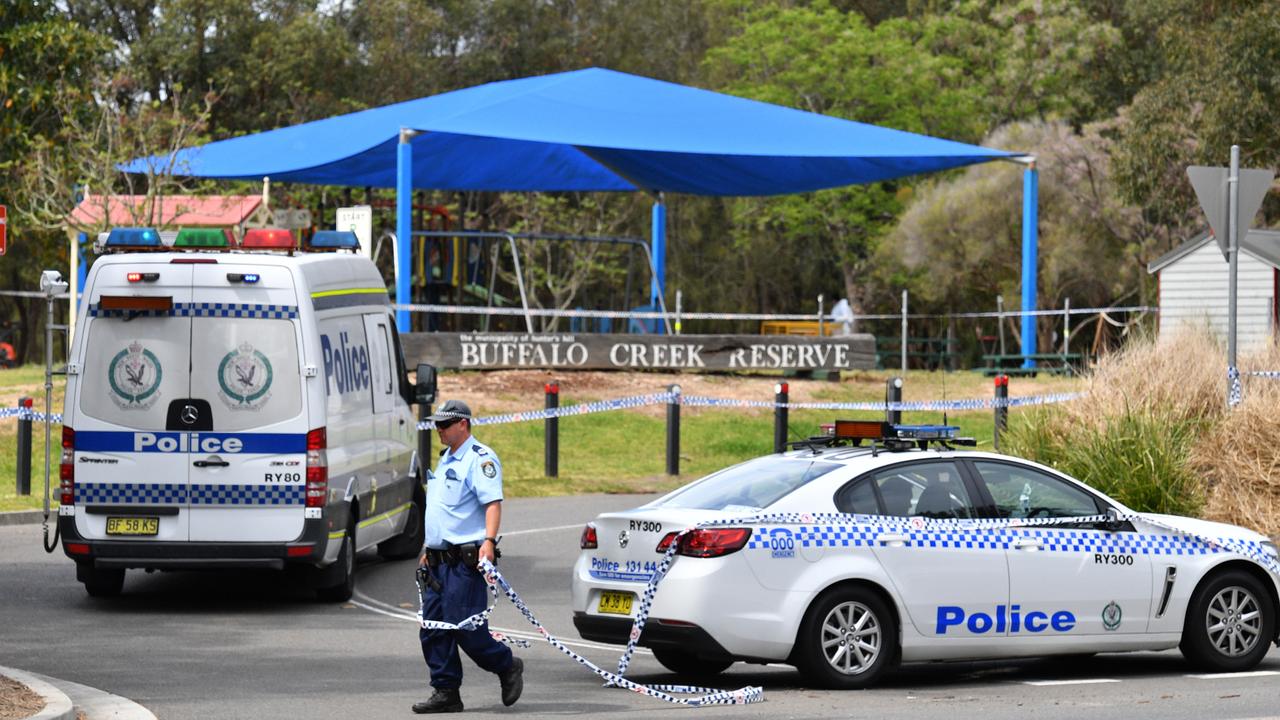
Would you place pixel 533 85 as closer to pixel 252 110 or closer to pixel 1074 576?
pixel 1074 576

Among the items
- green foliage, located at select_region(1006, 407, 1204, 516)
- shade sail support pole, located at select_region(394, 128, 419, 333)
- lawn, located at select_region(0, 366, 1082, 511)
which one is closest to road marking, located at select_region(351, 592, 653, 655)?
green foliage, located at select_region(1006, 407, 1204, 516)

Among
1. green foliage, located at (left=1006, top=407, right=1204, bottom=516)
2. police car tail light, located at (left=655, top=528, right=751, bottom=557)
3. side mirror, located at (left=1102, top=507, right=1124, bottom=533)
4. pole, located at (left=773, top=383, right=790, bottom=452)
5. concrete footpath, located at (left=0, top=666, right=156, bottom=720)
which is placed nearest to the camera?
concrete footpath, located at (left=0, top=666, right=156, bottom=720)

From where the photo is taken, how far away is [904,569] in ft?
34.3

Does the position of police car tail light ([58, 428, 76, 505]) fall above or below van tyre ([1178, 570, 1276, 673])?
above

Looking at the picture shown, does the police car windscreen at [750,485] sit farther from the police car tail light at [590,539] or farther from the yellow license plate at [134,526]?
the yellow license plate at [134,526]

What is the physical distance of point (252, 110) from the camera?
54.4 metres

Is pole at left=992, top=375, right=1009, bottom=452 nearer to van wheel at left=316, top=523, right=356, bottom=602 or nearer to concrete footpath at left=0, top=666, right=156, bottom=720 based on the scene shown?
van wheel at left=316, top=523, right=356, bottom=602

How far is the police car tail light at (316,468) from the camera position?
1328 centimetres

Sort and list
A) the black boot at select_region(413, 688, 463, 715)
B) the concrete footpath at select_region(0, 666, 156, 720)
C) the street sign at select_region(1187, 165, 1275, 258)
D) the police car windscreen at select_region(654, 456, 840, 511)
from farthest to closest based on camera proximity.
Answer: the street sign at select_region(1187, 165, 1275, 258) → the police car windscreen at select_region(654, 456, 840, 511) → the black boot at select_region(413, 688, 463, 715) → the concrete footpath at select_region(0, 666, 156, 720)

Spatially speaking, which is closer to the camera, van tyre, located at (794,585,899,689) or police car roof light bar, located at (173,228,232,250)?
van tyre, located at (794,585,899,689)

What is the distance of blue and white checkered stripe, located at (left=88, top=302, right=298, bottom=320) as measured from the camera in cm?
1338

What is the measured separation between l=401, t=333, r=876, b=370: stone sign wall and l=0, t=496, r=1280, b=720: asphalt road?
43.1 feet

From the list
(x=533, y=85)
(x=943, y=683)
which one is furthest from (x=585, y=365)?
(x=943, y=683)

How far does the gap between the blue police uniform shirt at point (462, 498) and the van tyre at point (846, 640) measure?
6.01ft
